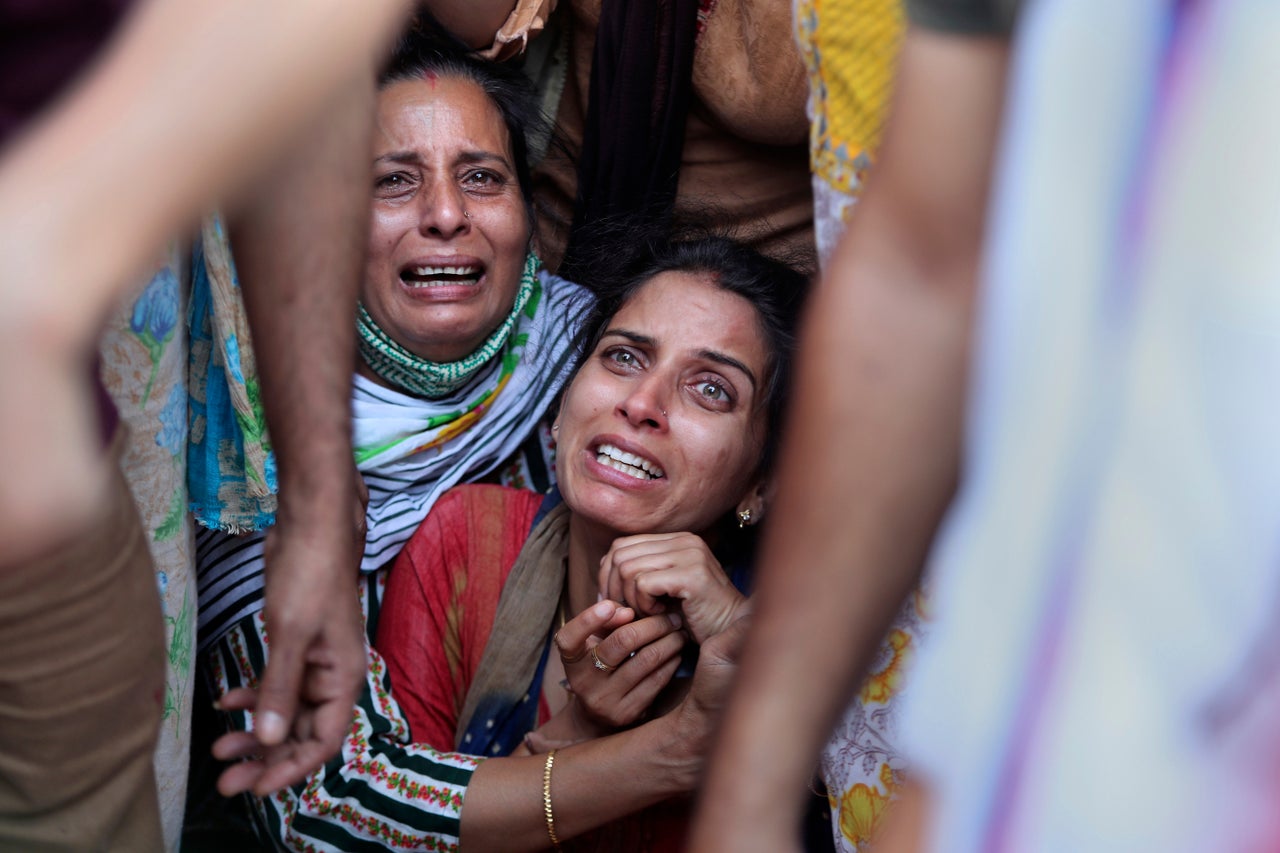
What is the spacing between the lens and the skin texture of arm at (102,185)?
66 centimetres

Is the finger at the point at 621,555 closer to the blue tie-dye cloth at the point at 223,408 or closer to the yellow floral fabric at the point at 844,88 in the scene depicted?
the blue tie-dye cloth at the point at 223,408

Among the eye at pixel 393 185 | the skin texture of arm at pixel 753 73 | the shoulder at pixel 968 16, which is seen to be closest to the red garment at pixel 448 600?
the eye at pixel 393 185

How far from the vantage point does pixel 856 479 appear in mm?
861

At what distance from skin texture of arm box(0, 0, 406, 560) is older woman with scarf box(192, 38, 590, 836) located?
1417mm

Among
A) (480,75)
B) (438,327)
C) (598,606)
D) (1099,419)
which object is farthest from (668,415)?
(1099,419)

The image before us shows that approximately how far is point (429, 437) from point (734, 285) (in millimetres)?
634

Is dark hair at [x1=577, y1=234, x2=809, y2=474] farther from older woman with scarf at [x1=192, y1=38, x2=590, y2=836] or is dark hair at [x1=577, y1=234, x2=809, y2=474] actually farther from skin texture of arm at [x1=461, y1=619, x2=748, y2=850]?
skin texture of arm at [x1=461, y1=619, x2=748, y2=850]

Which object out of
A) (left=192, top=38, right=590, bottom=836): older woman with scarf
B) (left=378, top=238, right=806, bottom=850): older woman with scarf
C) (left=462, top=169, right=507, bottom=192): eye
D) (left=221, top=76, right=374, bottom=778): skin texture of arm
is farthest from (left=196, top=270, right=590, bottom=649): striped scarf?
(left=221, top=76, right=374, bottom=778): skin texture of arm

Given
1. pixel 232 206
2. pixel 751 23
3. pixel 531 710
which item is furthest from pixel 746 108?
pixel 232 206

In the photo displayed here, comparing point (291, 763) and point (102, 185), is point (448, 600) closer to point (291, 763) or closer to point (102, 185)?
point (291, 763)

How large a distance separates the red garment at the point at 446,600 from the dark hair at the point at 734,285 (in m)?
0.34

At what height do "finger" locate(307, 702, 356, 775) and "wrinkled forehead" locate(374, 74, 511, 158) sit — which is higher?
"wrinkled forehead" locate(374, 74, 511, 158)

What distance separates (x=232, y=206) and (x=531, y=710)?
1242 mm

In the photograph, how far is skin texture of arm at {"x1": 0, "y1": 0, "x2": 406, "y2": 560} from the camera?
2.17 feet
